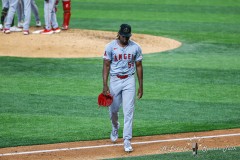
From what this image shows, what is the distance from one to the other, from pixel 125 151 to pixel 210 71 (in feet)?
20.7

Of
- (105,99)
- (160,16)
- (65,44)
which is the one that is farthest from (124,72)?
(160,16)

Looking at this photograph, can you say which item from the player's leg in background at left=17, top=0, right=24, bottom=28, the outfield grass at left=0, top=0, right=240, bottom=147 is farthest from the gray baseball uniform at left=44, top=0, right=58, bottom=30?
the outfield grass at left=0, top=0, right=240, bottom=147

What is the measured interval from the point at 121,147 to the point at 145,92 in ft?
12.0

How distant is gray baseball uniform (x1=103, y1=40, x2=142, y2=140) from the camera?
10.9 meters

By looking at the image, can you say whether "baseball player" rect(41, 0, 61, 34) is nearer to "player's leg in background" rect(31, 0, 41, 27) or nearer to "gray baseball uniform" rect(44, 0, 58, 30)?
"gray baseball uniform" rect(44, 0, 58, 30)

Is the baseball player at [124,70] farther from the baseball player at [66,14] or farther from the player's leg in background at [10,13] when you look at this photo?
the baseball player at [66,14]

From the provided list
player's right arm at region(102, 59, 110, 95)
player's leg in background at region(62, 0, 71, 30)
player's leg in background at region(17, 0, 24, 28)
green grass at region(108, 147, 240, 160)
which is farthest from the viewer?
player's leg in background at region(17, 0, 24, 28)

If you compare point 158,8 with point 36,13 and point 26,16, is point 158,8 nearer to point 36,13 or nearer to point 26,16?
point 36,13

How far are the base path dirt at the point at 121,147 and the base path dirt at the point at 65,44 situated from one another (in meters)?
7.11

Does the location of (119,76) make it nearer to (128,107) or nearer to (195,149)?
(128,107)

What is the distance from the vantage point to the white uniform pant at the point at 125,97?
10.8 metres

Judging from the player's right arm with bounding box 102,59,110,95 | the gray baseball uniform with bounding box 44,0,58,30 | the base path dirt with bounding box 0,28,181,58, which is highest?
the player's right arm with bounding box 102,59,110,95

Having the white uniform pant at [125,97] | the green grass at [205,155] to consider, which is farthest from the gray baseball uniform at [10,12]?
the green grass at [205,155]

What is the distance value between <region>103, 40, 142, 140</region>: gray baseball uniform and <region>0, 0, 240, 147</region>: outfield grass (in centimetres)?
104
